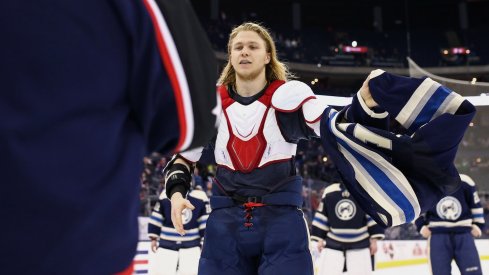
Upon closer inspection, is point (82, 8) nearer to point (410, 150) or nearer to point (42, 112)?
point (42, 112)

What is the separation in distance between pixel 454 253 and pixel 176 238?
337 cm

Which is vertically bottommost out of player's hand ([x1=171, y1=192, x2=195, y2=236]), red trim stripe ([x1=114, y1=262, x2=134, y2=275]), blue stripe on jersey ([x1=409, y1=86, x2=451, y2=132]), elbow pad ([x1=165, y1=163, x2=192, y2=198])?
red trim stripe ([x1=114, y1=262, x2=134, y2=275])

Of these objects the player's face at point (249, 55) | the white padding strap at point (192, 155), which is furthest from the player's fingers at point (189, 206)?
the player's face at point (249, 55)

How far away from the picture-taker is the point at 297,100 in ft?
9.29

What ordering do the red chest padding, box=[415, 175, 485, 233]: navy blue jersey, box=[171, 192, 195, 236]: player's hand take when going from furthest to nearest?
box=[415, 175, 485, 233]: navy blue jersey → the red chest padding → box=[171, 192, 195, 236]: player's hand

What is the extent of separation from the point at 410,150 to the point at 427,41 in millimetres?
26569

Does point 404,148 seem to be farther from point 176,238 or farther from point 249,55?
point 176,238

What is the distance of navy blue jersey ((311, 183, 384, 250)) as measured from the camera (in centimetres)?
748

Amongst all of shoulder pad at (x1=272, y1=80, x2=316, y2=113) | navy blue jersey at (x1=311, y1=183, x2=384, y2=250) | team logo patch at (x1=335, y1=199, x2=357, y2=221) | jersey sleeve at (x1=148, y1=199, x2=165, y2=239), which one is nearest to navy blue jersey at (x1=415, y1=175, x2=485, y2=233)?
navy blue jersey at (x1=311, y1=183, x2=384, y2=250)

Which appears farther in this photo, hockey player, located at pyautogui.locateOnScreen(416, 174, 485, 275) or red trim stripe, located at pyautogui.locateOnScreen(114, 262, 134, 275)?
hockey player, located at pyautogui.locateOnScreen(416, 174, 485, 275)

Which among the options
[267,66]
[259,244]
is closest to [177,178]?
[259,244]

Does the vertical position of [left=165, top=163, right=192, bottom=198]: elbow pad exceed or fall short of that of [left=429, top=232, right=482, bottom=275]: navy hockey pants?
it exceeds it

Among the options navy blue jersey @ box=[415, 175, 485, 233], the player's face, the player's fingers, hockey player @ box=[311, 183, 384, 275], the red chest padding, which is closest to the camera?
the player's fingers

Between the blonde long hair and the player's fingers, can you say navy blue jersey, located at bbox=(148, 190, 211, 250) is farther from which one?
the player's fingers
